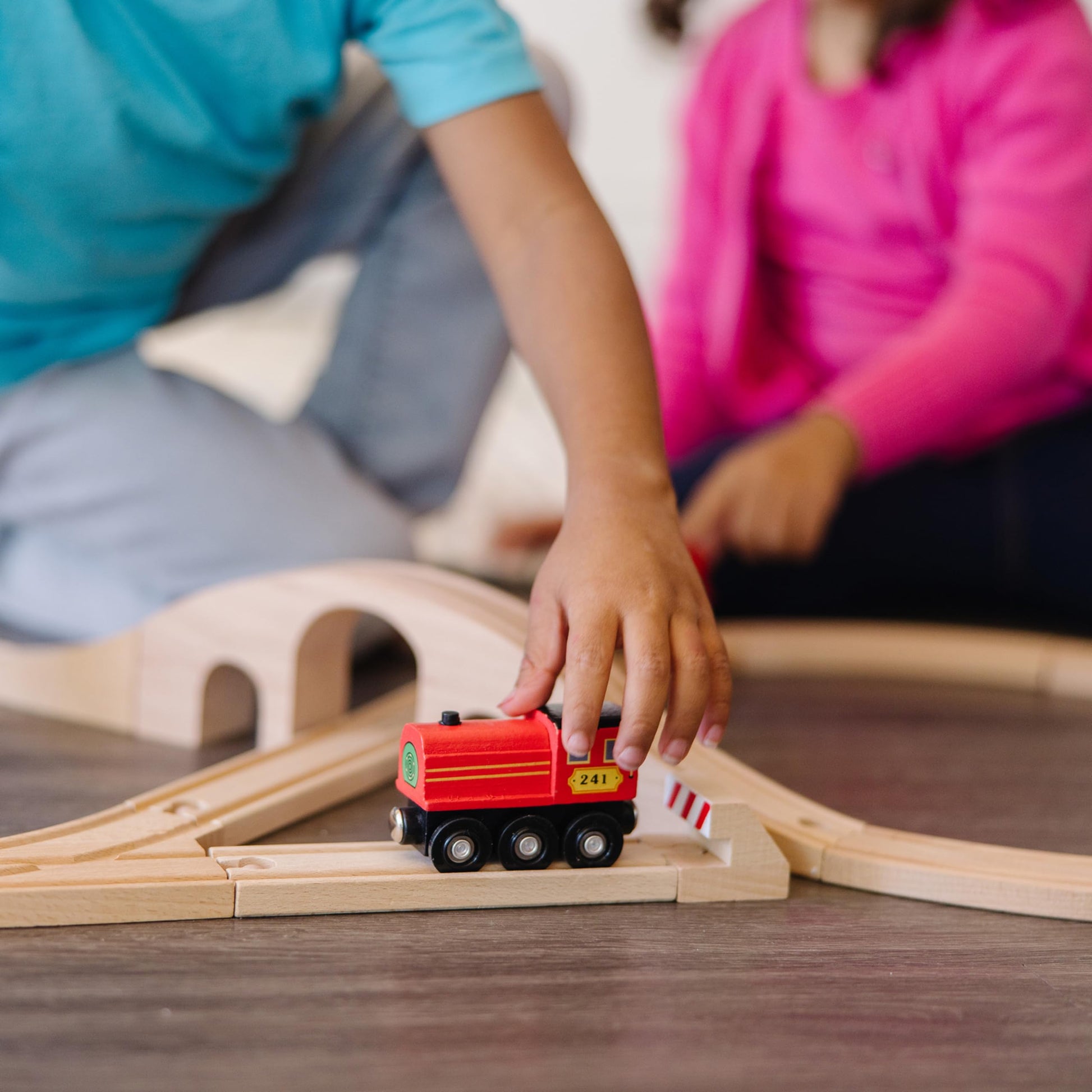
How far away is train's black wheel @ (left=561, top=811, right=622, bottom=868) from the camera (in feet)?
1.94

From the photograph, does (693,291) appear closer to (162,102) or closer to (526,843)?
(162,102)

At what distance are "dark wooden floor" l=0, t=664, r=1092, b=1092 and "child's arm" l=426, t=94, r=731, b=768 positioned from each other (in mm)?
93

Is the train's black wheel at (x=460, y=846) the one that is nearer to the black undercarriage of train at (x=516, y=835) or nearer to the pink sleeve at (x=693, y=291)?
the black undercarriage of train at (x=516, y=835)

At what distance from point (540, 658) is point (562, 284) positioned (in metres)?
0.22

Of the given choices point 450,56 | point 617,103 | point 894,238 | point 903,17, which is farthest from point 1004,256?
point 617,103

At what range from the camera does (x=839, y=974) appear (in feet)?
1.73

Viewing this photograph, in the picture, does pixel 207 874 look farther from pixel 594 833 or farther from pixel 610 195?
pixel 610 195

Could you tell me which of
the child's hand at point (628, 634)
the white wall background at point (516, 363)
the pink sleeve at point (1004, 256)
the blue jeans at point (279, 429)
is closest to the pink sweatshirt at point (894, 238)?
the pink sleeve at point (1004, 256)

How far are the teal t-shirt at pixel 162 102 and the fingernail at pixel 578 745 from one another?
1.28 ft

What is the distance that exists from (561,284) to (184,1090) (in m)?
0.44

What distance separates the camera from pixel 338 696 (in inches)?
33.4

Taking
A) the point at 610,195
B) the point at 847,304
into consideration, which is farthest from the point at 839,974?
the point at 610,195

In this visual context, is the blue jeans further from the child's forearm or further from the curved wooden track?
the child's forearm

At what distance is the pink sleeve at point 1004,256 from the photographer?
1.12 metres
